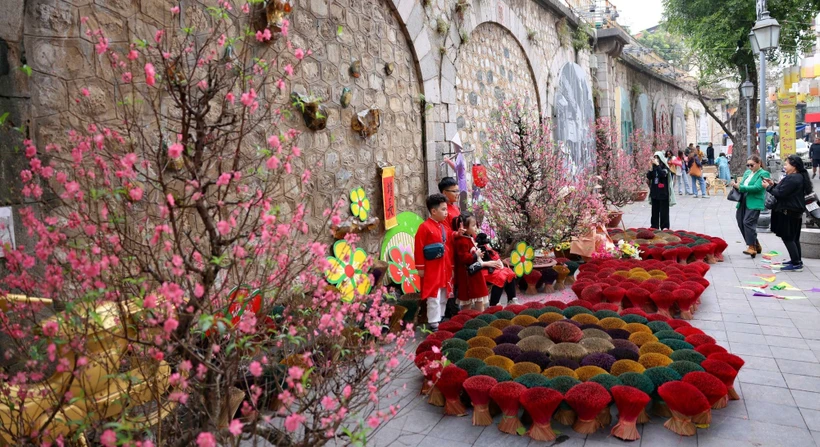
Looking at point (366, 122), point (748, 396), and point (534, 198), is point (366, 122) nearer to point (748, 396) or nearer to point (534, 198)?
point (534, 198)

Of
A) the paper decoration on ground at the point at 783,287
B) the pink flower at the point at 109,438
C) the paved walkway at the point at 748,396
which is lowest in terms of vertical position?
the paved walkway at the point at 748,396

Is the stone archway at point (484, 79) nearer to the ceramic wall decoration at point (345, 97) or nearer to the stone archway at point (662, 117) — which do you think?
the ceramic wall decoration at point (345, 97)

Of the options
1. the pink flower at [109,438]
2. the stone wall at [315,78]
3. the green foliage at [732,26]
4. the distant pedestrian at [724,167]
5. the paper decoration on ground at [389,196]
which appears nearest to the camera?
the pink flower at [109,438]

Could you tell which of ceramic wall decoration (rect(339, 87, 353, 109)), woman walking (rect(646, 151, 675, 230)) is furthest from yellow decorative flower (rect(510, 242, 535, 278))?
woman walking (rect(646, 151, 675, 230))

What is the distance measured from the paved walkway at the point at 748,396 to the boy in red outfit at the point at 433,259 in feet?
3.47

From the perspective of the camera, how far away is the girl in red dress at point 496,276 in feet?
20.0

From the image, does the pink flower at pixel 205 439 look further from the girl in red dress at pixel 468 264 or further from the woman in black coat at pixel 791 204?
the woman in black coat at pixel 791 204

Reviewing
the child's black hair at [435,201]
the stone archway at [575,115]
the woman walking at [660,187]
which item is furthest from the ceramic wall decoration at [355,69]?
the stone archway at [575,115]

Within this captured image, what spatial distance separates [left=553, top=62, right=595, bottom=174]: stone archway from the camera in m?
13.6

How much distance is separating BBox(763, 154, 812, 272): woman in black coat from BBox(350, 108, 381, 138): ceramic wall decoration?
16.6 ft

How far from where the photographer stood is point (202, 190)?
2.18 meters

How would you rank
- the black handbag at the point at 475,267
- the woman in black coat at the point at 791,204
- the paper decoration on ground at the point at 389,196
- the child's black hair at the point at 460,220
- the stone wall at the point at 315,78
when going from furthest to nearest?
the woman in black coat at the point at 791,204, the paper decoration on ground at the point at 389,196, the child's black hair at the point at 460,220, the black handbag at the point at 475,267, the stone wall at the point at 315,78

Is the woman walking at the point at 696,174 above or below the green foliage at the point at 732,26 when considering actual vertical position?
below

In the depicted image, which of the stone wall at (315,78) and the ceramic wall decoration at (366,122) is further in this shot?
the ceramic wall decoration at (366,122)
